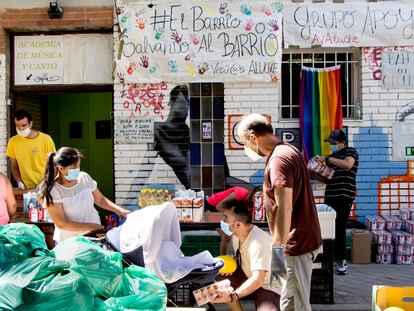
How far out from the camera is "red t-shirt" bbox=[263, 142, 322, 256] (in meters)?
4.05

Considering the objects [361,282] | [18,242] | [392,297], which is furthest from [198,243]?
[18,242]

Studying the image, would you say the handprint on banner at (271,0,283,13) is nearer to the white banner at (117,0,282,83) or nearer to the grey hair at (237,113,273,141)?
the white banner at (117,0,282,83)

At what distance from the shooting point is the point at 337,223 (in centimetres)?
750

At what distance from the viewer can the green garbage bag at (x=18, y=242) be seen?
10.8ft

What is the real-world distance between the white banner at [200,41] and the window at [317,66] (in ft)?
1.13

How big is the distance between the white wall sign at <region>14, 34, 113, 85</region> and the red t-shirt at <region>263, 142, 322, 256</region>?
524cm

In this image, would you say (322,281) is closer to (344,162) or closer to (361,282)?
(361,282)

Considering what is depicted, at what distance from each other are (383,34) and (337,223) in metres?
3.02

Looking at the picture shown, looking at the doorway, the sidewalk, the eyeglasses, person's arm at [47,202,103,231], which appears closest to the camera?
the eyeglasses

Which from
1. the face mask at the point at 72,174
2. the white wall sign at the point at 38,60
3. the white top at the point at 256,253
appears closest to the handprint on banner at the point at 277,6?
the white wall sign at the point at 38,60

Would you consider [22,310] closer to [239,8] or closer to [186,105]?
[186,105]

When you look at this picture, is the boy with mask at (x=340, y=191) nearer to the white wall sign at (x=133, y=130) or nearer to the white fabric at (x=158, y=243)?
the white wall sign at (x=133, y=130)

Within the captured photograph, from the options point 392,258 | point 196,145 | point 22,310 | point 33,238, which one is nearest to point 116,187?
point 196,145

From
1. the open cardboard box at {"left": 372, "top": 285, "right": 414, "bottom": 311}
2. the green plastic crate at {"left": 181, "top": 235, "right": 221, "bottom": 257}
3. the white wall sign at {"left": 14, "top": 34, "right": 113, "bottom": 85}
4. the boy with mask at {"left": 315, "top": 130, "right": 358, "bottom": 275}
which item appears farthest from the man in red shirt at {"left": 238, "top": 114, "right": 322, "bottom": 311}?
the white wall sign at {"left": 14, "top": 34, "right": 113, "bottom": 85}
